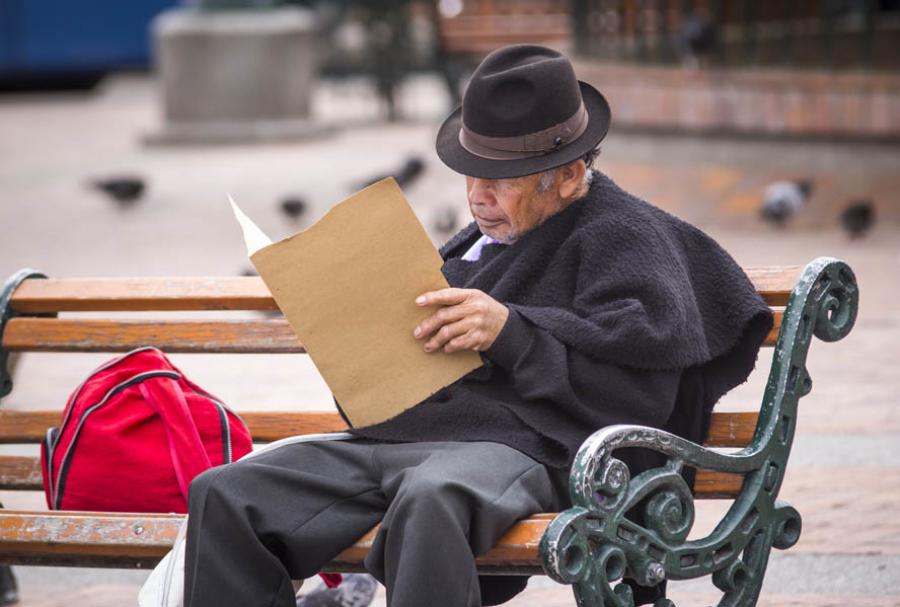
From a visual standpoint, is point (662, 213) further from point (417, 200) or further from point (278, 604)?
point (417, 200)

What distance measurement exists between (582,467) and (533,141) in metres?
0.74

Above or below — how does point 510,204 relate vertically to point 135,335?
above

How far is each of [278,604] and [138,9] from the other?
22408 mm

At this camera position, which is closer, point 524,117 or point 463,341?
point 463,341

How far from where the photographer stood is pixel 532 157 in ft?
10.6

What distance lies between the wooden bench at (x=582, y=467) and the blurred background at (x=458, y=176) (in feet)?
2.58

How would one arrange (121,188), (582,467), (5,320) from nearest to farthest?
(582,467)
(5,320)
(121,188)

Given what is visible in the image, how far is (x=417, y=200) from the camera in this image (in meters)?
12.1

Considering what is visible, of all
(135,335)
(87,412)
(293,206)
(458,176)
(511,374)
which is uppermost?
(511,374)

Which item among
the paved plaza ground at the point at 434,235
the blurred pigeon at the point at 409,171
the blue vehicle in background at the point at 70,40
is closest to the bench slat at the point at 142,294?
the paved plaza ground at the point at 434,235

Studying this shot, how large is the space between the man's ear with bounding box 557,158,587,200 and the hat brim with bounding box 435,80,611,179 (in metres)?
0.07

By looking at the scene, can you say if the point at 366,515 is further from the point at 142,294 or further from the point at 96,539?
the point at 142,294

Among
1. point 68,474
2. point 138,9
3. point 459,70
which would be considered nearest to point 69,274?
point 68,474

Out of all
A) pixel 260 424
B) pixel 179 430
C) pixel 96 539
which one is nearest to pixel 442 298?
pixel 179 430
